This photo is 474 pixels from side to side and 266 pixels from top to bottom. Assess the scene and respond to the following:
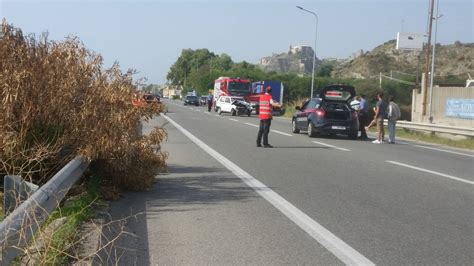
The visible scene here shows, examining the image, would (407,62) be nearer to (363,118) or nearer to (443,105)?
(443,105)

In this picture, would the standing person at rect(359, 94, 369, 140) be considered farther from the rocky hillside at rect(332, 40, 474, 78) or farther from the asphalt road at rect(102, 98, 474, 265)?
the rocky hillside at rect(332, 40, 474, 78)

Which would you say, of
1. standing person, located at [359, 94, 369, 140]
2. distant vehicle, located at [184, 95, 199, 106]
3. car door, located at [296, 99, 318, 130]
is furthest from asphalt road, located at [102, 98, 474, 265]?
distant vehicle, located at [184, 95, 199, 106]

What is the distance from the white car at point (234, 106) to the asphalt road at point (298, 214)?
2796cm

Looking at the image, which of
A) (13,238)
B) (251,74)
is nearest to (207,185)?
(13,238)

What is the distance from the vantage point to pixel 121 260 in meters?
5.18

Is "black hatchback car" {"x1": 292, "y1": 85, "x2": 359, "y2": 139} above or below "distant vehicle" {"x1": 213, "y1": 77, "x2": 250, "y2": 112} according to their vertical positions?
below

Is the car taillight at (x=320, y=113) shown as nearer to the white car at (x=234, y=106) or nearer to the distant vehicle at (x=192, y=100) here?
the white car at (x=234, y=106)

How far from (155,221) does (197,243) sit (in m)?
1.11

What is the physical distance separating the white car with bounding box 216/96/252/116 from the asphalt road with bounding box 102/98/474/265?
28.0 meters

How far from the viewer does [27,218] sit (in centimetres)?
397

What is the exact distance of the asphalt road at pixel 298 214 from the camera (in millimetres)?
5520

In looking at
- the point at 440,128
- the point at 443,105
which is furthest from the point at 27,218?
the point at 443,105

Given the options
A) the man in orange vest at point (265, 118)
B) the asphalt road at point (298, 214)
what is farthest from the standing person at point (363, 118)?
the asphalt road at point (298, 214)

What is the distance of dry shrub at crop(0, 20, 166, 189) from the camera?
22.5ft
